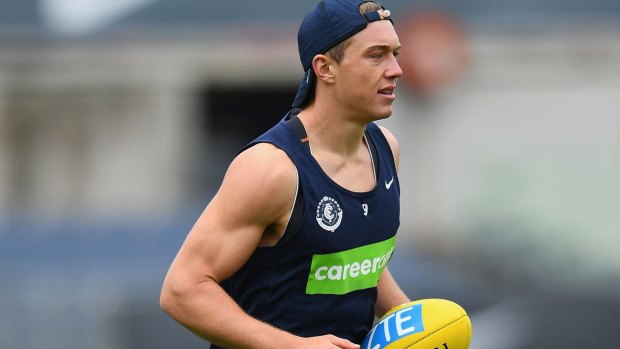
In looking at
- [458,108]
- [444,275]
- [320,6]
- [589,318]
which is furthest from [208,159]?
[320,6]

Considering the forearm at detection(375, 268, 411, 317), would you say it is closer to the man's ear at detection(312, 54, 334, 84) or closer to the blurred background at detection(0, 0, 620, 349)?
the man's ear at detection(312, 54, 334, 84)

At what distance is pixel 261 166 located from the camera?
4.52 metres

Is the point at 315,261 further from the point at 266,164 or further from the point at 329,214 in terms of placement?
the point at 266,164

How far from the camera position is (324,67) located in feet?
15.8

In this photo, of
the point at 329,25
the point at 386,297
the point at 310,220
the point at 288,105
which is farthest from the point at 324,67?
the point at 288,105

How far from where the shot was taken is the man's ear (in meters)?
4.79

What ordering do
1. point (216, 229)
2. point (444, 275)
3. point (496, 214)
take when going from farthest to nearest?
point (496, 214) < point (444, 275) < point (216, 229)

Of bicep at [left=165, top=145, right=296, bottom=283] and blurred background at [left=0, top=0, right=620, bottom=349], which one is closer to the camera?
bicep at [left=165, top=145, right=296, bottom=283]

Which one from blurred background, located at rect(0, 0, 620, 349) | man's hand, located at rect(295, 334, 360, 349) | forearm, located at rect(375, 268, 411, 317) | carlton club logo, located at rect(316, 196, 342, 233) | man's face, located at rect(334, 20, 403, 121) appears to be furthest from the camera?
blurred background, located at rect(0, 0, 620, 349)

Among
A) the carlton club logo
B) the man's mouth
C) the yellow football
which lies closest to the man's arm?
the carlton club logo

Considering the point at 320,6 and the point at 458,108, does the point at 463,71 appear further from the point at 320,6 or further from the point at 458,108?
the point at 320,6

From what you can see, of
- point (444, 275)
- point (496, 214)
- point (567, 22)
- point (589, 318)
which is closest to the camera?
point (589, 318)

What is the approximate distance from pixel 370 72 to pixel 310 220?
58cm

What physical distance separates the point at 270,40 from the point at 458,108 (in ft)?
10.3
